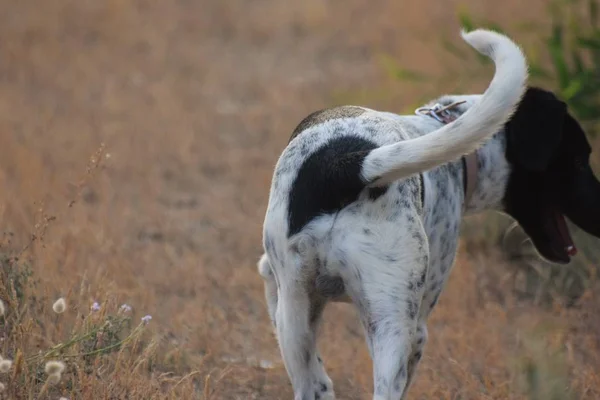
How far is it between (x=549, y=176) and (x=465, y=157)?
0.39 metres

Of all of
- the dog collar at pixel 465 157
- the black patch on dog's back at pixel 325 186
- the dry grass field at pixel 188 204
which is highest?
the black patch on dog's back at pixel 325 186

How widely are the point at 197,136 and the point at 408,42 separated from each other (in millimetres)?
2621

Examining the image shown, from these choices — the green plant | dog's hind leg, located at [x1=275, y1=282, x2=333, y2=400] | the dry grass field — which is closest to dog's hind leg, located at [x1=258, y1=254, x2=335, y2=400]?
dog's hind leg, located at [x1=275, y1=282, x2=333, y2=400]

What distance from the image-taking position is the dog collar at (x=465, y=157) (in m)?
3.94

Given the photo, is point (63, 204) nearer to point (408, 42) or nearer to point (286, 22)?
point (408, 42)

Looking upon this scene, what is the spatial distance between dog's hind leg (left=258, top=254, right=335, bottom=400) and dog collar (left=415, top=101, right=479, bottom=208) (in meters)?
0.82

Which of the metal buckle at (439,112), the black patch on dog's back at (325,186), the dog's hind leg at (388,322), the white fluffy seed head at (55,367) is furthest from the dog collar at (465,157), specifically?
the white fluffy seed head at (55,367)

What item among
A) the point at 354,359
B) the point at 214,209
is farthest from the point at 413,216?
the point at 214,209

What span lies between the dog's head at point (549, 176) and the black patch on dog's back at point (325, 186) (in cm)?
99

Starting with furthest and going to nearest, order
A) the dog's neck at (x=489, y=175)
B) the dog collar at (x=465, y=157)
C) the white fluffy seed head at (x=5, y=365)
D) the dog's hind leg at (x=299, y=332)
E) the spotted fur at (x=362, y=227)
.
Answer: the dog's neck at (x=489, y=175) → the dog collar at (x=465, y=157) → the dog's hind leg at (x=299, y=332) → the spotted fur at (x=362, y=227) → the white fluffy seed head at (x=5, y=365)

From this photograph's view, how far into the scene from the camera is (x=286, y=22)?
1168 centimetres

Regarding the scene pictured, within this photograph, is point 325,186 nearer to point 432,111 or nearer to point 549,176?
point 432,111

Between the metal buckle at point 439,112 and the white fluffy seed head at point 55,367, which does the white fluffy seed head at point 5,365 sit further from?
the metal buckle at point 439,112

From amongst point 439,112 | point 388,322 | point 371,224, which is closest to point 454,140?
point 371,224
